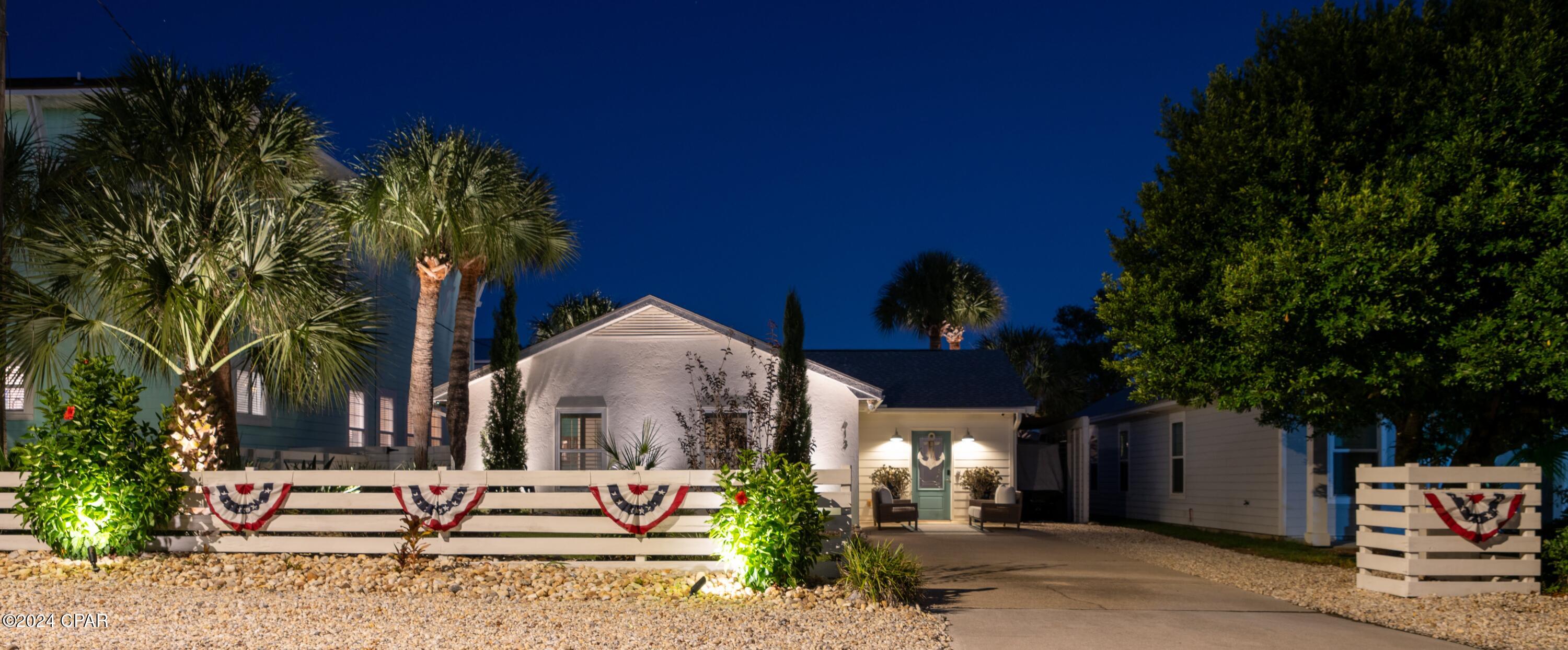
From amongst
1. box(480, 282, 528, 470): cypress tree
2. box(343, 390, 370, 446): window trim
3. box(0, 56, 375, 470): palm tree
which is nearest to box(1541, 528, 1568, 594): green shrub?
box(0, 56, 375, 470): palm tree

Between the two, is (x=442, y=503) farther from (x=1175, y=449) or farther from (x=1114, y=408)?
(x=1114, y=408)

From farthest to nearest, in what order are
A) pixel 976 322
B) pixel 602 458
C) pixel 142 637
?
pixel 976 322 < pixel 602 458 < pixel 142 637

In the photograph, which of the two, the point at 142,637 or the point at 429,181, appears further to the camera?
the point at 429,181

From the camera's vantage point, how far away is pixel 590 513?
1156cm

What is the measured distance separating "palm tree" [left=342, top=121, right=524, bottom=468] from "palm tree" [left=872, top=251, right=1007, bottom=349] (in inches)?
699

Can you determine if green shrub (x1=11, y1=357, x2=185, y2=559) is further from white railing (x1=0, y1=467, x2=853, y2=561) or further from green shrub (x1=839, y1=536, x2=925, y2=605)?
green shrub (x1=839, y1=536, x2=925, y2=605)

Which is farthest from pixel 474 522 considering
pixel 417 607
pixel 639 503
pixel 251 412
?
pixel 251 412

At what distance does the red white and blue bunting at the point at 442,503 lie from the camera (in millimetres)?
10297

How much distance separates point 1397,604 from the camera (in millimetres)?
9820

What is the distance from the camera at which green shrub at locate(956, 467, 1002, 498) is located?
68.9ft

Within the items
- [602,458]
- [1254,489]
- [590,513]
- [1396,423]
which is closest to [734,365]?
[602,458]

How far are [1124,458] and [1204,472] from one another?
5.39m

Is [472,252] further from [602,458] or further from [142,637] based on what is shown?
[142,637]

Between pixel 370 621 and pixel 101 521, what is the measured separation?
14.0ft
